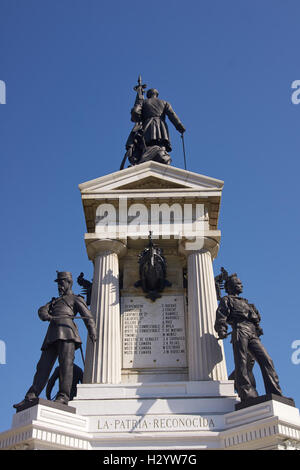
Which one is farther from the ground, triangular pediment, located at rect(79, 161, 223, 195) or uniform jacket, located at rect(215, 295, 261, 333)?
triangular pediment, located at rect(79, 161, 223, 195)

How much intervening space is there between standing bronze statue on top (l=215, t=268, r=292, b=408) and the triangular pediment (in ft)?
11.8

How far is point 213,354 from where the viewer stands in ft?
47.8

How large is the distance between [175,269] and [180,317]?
165cm

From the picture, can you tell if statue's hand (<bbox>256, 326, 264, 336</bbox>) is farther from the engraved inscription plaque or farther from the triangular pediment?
the triangular pediment

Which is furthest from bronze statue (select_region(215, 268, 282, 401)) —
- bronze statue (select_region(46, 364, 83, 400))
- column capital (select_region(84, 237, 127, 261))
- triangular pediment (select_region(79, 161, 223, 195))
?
bronze statue (select_region(46, 364, 83, 400))

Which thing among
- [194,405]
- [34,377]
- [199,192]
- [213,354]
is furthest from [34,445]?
[199,192]

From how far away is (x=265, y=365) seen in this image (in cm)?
1341

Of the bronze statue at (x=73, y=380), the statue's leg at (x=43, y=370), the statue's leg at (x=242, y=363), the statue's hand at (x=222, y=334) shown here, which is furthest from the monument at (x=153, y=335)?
the statue's leg at (x=43, y=370)

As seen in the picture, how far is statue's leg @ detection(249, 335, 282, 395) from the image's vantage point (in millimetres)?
13047

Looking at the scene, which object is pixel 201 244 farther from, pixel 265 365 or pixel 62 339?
pixel 62 339

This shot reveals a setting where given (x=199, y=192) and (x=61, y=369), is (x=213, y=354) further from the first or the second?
(x=199, y=192)

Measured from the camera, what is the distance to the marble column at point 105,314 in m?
14.5

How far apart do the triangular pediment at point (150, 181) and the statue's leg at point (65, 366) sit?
16.3 feet

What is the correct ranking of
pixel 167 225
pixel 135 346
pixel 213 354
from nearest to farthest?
pixel 213 354
pixel 135 346
pixel 167 225
